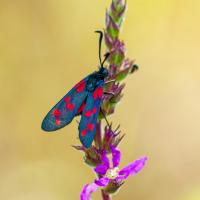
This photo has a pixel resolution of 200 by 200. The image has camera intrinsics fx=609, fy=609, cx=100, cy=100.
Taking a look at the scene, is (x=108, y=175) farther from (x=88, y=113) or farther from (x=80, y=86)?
(x=80, y=86)

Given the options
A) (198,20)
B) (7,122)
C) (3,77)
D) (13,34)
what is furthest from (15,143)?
(198,20)

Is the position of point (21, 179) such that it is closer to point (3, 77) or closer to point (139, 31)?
point (3, 77)

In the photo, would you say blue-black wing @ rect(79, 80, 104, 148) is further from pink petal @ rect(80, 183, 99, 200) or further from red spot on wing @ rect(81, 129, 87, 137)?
pink petal @ rect(80, 183, 99, 200)

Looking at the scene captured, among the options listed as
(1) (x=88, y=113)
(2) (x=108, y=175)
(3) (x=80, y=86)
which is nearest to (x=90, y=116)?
(1) (x=88, y=113)

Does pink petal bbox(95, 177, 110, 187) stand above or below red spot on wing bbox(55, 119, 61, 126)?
below

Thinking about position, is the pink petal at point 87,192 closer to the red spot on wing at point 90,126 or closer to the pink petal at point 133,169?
the pink petal at point 133,169

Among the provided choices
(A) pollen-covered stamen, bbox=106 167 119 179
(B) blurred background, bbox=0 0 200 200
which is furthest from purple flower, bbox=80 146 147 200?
(B) blurred background, bbox=0 0 200 200
